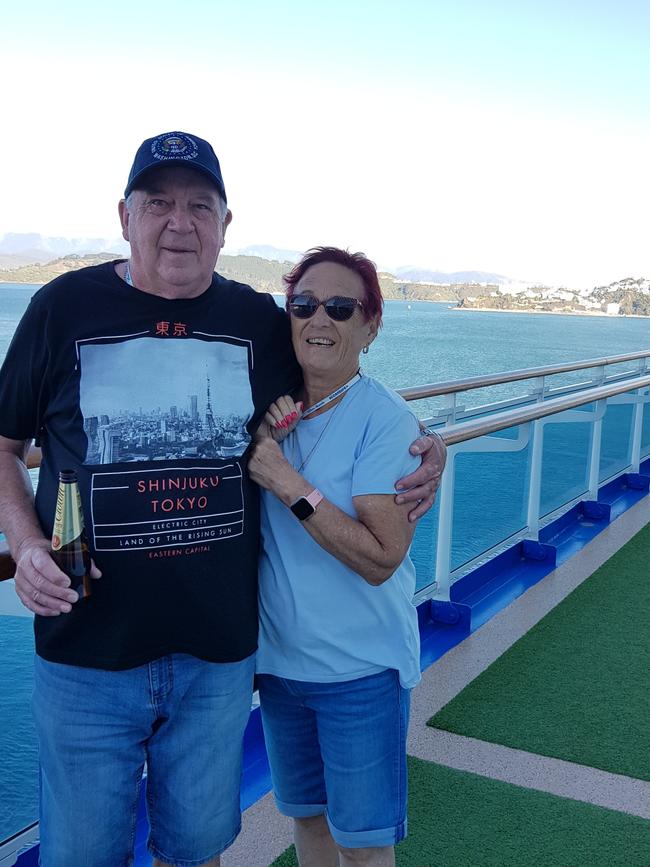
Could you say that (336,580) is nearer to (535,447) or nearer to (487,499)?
(487,499)

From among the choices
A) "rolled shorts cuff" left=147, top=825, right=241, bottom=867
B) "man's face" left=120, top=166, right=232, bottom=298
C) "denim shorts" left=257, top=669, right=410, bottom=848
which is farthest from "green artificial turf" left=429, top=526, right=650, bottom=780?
"man's face" left=120, top=166, right=232, bottom=298

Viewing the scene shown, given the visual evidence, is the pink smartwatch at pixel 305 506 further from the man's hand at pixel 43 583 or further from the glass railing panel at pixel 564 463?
the glass railing panel at pixel 564 463

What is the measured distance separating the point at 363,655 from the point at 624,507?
4.56 meters

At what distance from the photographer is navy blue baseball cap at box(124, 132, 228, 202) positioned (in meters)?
1.58

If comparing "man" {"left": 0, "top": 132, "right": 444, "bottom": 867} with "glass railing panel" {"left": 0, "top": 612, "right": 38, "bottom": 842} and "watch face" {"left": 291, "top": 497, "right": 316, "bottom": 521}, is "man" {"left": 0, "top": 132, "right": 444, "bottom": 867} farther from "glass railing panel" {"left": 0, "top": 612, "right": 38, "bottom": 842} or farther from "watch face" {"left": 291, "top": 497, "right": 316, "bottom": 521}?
"glass railing panel" {"left": 0, "top": 612, "right": 38, "bottom": 842}

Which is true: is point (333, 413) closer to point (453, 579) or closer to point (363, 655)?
point (363, 655)

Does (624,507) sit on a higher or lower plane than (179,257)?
lower

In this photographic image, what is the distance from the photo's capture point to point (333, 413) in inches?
67.3

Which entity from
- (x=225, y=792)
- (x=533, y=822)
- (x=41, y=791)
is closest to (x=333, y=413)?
(x=225, y=792)

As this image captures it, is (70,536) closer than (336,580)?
Yes

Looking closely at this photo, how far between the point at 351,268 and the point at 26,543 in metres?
0.83

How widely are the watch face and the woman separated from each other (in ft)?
0.07

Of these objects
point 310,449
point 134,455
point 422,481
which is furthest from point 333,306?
point 134,455

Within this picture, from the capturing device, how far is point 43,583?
141cm
